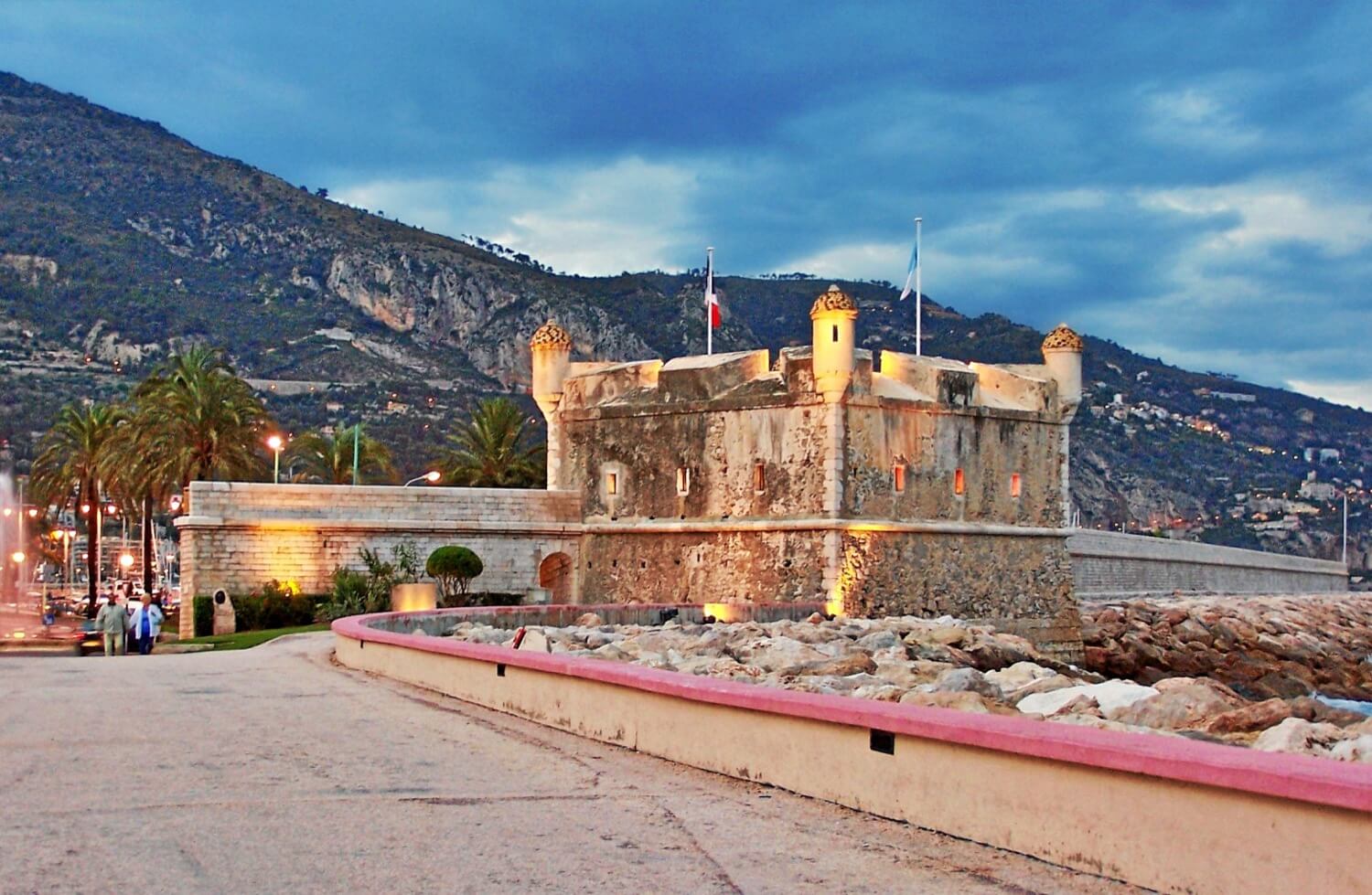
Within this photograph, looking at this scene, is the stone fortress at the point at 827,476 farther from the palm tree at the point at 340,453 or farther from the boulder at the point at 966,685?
the boulder at the point at 966,685

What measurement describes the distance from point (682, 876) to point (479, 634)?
15998mm

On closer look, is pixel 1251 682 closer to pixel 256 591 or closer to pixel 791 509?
pixel 791 509

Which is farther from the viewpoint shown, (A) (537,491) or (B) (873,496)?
(A) (537,491)

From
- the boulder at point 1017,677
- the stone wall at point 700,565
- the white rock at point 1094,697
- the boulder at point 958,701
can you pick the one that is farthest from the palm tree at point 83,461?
the boulder at point 958,701

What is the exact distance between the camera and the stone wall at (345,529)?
34.7 m

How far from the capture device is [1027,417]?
123 feet

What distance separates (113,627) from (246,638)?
5.18 m

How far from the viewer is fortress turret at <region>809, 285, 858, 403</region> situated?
33375 millimetres

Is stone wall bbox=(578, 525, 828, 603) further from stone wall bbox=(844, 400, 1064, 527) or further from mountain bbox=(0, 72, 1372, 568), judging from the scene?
mountain bbox=(0, 72, 1372, 568)

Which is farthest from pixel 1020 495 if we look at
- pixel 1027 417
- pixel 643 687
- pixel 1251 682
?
pixel 643 687

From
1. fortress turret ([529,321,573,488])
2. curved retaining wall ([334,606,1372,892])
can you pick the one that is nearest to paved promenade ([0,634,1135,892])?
curved retaining wall ([334,606,1372,892])

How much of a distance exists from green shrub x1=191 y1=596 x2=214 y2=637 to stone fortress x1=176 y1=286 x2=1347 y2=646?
0.95 feet

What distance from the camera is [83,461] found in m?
48.7

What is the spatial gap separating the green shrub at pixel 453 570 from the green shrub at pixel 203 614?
478cm
